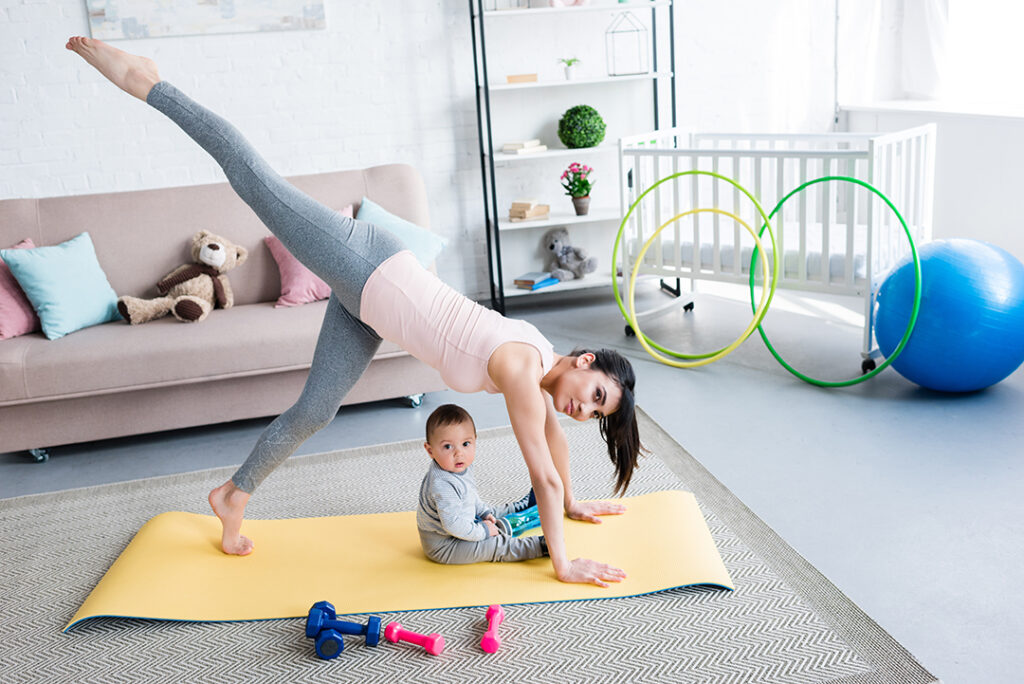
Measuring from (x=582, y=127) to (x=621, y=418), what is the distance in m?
2.93

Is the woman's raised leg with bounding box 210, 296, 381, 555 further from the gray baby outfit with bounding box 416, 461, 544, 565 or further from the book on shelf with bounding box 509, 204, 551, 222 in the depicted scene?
the book on shelf with bounding box 509, 204, 551, 222

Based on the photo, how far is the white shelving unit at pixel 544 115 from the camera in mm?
4570

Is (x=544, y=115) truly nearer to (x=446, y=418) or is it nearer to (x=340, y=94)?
(x=340, y=94)

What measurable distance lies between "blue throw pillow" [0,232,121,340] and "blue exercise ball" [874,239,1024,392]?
305cm

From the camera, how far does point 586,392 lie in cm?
203

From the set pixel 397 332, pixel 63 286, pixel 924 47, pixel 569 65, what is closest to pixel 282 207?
pixel 397 332

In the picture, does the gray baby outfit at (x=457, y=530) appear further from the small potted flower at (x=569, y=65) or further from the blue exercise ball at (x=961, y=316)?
the small potted flower at (x=569, y=65)

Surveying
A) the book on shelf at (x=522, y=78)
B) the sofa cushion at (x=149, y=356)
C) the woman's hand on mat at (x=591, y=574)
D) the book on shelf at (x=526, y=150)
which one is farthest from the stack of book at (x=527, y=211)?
the woman's hand on mat at (x=591, y=574)

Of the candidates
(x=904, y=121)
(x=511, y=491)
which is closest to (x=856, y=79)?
(x=904, y=121)

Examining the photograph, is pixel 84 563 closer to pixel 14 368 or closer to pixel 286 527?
pixel 286 527

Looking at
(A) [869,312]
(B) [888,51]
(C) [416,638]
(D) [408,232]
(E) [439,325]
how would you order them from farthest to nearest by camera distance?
(B) [888,51] < (D) [408,232] < (A) [869,312] < (E) [439,325] < (C) [416,638]

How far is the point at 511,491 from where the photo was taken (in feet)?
8.90

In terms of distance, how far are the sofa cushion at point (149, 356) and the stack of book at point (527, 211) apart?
1.61m

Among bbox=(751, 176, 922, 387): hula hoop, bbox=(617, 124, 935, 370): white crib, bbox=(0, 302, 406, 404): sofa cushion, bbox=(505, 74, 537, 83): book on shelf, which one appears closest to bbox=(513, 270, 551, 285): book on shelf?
bbox=(617, 124, 935, 370): white crib
